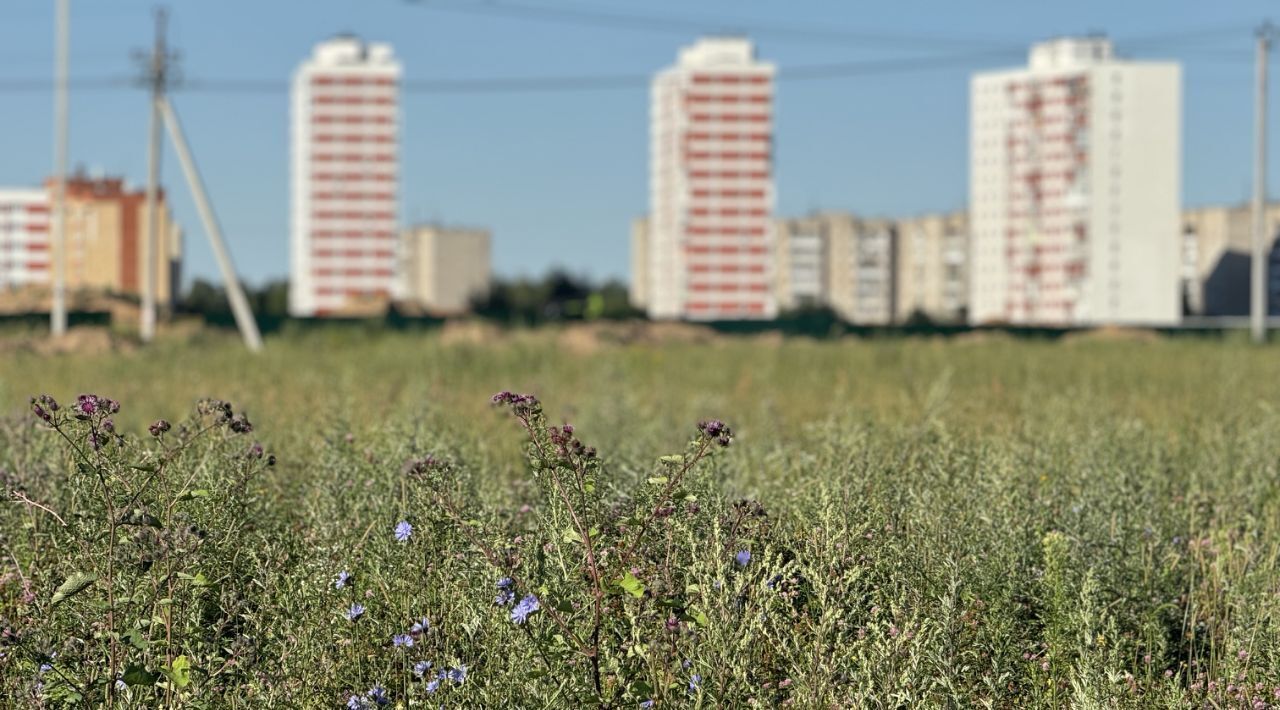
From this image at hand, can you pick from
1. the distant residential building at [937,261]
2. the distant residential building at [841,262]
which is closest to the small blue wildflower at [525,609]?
the distant residential building at [937,261]

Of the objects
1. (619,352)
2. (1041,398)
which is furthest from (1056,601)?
(619,352)

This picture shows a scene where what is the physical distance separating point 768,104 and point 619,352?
93.4 meters

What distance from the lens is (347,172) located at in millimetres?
122625

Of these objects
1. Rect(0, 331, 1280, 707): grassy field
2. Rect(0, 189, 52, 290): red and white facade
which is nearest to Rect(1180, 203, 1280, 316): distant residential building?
Rect(0, 189, 52, 290): red and white facade

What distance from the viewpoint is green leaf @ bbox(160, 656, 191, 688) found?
4.04 m

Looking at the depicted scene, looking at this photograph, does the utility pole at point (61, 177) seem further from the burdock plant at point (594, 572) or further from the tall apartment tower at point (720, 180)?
the tall apartment tower at point (720, 180)

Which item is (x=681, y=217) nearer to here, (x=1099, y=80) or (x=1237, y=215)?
(x=1099, y=80)

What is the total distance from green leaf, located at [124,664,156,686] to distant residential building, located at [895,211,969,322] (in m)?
136

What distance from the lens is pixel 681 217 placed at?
4670 inches

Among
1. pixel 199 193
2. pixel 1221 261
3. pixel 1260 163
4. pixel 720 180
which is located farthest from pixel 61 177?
pixel 1221 261

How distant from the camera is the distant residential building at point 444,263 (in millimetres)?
151000

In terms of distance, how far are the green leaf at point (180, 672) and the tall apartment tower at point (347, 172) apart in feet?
388

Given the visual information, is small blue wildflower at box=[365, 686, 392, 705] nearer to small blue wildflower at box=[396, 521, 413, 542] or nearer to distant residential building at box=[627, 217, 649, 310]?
small blue wildflower at box=[396, 521, 413, 542]

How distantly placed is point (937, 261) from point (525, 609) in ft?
455
